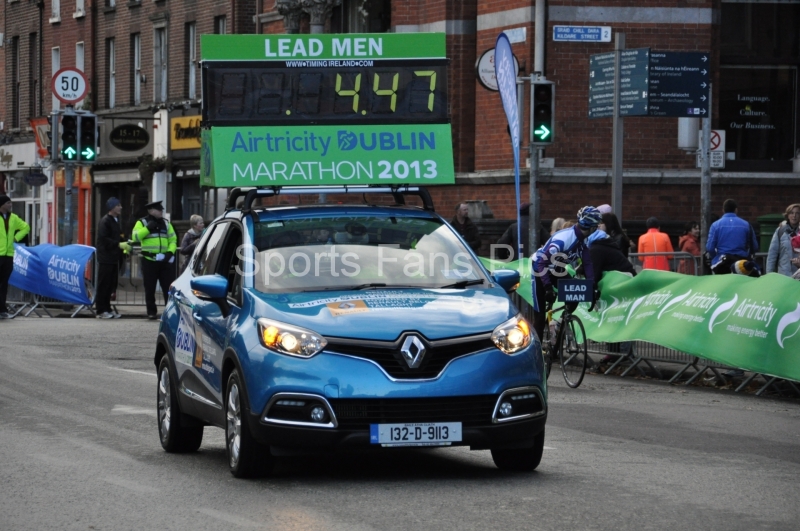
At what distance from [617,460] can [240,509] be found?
9.60 ft

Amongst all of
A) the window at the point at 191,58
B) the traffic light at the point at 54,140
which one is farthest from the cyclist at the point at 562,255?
the window at the point at 191,58

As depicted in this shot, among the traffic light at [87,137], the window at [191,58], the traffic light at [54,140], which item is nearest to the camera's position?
the traffic light at [87,137]

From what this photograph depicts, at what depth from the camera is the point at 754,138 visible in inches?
1138

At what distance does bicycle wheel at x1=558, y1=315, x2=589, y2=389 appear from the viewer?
15.5m

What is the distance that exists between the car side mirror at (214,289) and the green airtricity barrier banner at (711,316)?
21.8 feet

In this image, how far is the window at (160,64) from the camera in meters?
44.0

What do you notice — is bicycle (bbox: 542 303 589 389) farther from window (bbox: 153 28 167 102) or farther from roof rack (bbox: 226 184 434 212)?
window (bbox: 153 28 167 102)

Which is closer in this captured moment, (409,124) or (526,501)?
(526,501)

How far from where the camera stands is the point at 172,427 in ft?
33.6

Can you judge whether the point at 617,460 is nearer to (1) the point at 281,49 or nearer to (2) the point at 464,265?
(2) the point at 464,265

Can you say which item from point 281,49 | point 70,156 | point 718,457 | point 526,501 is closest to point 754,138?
point 70,156

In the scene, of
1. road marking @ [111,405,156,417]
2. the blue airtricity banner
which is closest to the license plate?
road marking @ [111,405,156,417]

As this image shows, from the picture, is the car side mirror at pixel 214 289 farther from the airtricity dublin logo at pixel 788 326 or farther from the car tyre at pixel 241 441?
the airtricity dublin logo at pixel 788 326

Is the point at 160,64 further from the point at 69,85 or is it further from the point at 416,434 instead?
the point at 416,434
